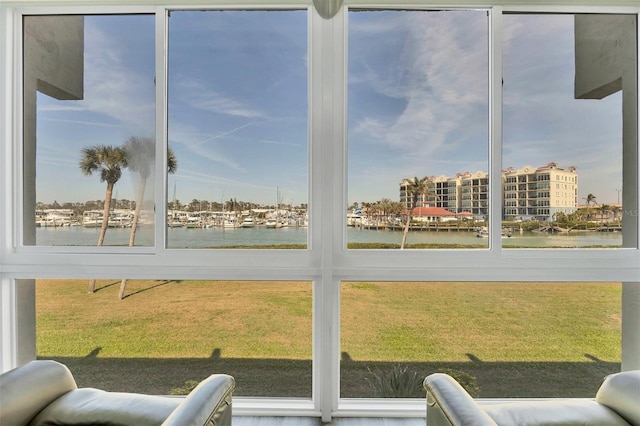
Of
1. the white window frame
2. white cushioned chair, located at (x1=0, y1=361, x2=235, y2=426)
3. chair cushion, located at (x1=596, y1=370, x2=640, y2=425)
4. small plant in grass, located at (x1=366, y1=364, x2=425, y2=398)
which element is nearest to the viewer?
white cushioned chair, located at (x1=0, y1=361, x2=235, y2=426)

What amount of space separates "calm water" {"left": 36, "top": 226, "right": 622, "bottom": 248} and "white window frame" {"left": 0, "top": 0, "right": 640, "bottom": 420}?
59 mm

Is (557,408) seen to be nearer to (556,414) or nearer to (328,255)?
(556,414)

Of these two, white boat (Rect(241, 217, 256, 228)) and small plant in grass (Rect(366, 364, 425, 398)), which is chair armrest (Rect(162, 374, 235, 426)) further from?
small plant in grass (Rect(366, 364, 425, 398))

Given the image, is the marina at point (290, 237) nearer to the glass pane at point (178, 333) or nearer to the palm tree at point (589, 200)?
the palm tree at point (589, 200)

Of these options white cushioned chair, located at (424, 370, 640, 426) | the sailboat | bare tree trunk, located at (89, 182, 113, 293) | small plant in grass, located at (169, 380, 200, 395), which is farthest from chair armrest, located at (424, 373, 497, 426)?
bare tree trunk, located at (89, 182, 113, 293)

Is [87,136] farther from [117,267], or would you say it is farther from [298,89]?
[298,89]

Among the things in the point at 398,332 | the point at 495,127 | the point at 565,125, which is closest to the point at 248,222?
the point at 398,332

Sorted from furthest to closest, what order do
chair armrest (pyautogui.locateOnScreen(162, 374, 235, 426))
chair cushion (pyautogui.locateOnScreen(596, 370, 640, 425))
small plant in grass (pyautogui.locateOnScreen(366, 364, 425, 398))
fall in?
small plant in grass (pyautogui.locateOnScreen(366, 364, 425, 398)) → chair cushion (pyautogui.locateOnScreen(596, 370, 640, 425)) → chair armrest (pyautogui.locateOnScreen(162, 374, 235, 426))

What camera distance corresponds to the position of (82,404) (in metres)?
1.25

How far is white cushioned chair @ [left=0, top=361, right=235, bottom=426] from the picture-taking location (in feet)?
3.74

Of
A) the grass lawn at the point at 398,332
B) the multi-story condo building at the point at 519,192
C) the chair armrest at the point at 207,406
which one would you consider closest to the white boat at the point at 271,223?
the grass lawn at the point at 398,332

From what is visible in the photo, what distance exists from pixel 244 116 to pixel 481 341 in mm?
1993

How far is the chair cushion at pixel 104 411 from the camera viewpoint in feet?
3.93

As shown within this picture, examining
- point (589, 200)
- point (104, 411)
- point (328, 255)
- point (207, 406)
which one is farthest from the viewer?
point (589, 200)
